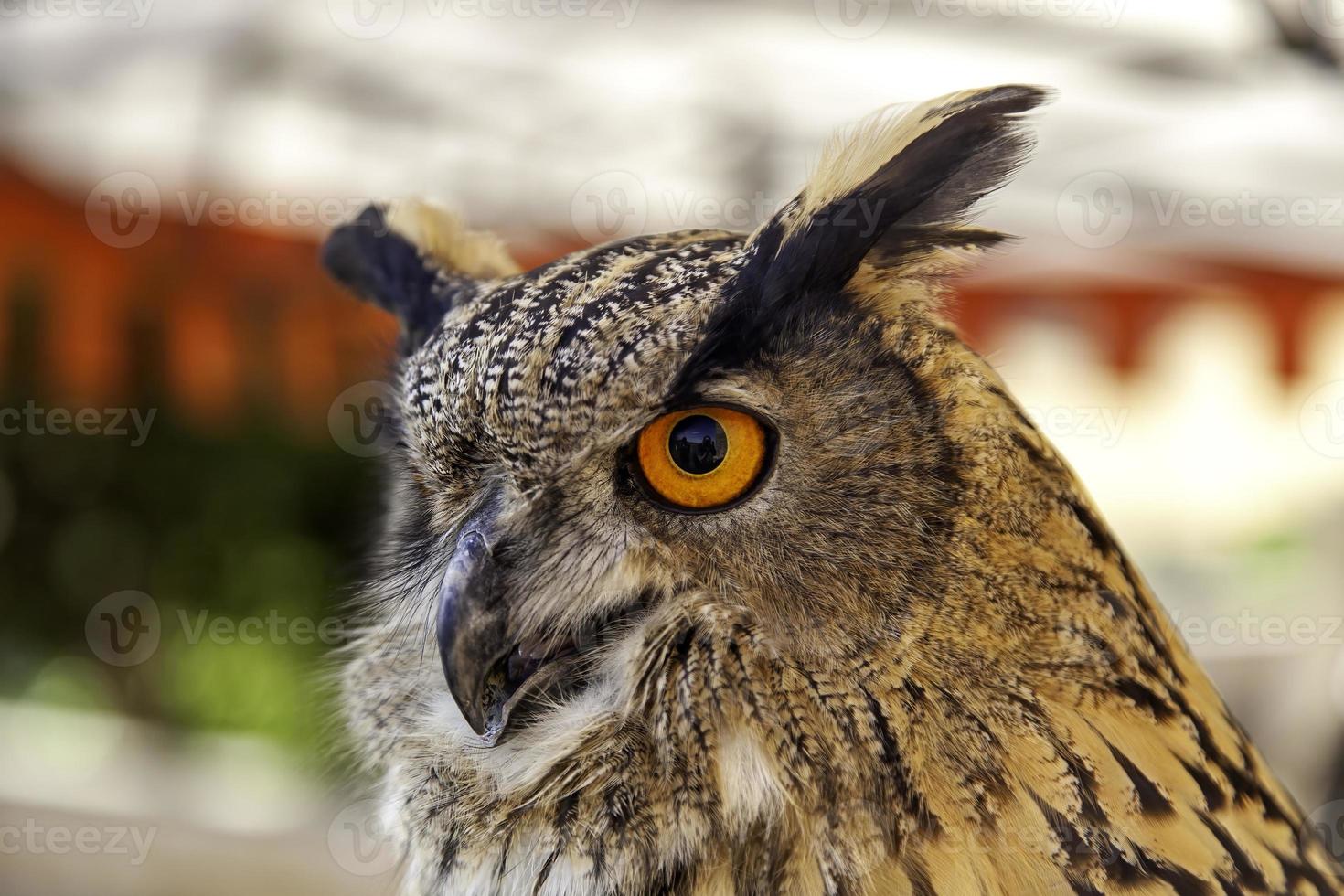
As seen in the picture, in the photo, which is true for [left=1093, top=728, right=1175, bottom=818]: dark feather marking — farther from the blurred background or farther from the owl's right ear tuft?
the blurred background

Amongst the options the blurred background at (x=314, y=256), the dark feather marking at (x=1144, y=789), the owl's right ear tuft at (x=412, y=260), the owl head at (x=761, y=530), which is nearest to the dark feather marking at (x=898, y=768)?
the owl head at (x=761, y=530)

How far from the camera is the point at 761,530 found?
3.59 ft

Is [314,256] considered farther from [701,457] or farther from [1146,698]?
[1146,698]

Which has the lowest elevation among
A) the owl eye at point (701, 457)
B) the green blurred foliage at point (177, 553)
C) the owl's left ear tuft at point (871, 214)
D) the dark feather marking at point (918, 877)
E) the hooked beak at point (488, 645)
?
the green blurred foliage at point (177, 553)

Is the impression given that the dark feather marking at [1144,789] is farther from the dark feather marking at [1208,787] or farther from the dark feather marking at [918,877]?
the dark feather marking at [918,877]

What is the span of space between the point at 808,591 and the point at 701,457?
0.18 metres

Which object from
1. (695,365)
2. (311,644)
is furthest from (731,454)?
(311,644)

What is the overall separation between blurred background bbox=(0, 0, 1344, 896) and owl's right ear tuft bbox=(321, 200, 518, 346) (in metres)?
2.40

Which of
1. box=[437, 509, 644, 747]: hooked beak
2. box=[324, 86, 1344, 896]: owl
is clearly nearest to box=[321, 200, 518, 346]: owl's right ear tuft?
box=[324, 86, 1344, 896]: owl

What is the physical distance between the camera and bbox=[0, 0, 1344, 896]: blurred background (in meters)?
4.63

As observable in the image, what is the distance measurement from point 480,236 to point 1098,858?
122cm

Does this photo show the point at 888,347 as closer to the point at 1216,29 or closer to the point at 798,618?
the point at 798,618

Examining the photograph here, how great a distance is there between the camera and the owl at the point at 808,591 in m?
1.07

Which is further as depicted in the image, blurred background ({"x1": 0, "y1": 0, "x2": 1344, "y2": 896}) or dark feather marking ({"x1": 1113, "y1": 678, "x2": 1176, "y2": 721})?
blurred background ({"x1": 0, "y1": 0, "x2": 1344, "y2": 896})
